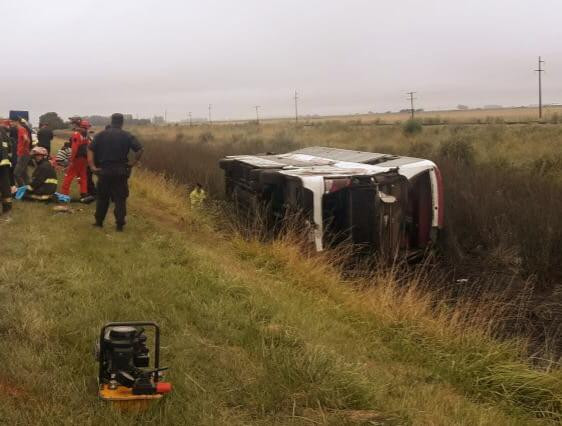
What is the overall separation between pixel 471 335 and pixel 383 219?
275cm

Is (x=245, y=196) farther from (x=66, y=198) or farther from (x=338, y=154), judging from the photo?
(x=66, y=198)

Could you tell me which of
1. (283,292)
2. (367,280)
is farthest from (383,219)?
(283,292)

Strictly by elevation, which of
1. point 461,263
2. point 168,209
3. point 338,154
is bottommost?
point 461,263

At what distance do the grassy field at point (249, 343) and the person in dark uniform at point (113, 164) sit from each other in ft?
2.33

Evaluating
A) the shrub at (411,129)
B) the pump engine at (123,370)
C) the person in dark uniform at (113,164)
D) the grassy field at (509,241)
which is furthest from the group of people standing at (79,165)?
the shrub at (411,129)

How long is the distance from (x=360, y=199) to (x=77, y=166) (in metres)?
5.62

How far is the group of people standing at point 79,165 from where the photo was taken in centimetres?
836

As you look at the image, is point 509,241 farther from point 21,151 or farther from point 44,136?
point 44,136

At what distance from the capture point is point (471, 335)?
5.32 metres

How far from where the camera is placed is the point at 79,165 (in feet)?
34.7

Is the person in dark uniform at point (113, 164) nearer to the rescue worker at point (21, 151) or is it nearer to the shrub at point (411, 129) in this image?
the rescue worker at point (21, 151)

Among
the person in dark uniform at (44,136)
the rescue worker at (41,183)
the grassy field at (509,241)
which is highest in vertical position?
the person in dark uniform at (44,136)

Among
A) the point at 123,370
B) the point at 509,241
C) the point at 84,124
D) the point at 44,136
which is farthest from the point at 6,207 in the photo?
the point at 509,241

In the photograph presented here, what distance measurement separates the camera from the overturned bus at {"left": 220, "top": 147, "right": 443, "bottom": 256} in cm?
763
